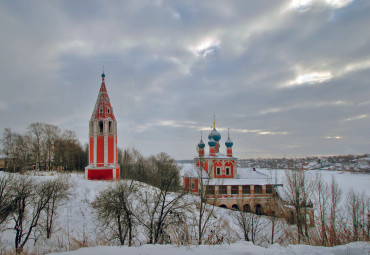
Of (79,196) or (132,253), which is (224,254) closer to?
(132,253)

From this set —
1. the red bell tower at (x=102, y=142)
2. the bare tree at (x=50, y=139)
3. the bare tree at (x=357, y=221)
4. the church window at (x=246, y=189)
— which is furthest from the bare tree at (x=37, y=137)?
the bare tree at (x=357, y=221)

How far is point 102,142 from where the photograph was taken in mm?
25703

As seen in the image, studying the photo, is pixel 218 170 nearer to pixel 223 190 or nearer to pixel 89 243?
pixel 223 190

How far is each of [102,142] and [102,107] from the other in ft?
13.7

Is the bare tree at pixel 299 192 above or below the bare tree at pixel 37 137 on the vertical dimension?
below

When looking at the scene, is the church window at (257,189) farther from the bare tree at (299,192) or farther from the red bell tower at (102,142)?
the red bell tower at (102,142)

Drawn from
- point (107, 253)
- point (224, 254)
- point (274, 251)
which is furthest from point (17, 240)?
point (274, 251)

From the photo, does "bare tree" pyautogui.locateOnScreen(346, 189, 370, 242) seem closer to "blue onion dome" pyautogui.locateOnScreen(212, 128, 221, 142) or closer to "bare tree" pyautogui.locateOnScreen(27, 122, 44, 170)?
"blue onion dome" pyautogui.locateOnScreen(212, 128, 221, 142)

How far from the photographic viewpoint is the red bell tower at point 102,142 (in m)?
25.1

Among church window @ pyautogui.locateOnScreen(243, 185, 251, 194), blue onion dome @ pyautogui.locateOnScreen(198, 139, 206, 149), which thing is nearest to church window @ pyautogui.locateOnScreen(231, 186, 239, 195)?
church window @ pyautogui.locateOnScreen(243, 185, 251, 194)

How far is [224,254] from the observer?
19.6 feet

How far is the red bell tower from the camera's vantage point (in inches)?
987

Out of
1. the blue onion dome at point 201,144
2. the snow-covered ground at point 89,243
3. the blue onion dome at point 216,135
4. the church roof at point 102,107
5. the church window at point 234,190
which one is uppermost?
the church roof at point 102,107

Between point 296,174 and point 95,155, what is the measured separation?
20.6 metres
